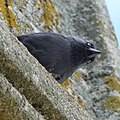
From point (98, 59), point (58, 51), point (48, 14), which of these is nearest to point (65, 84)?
point (48, 14)

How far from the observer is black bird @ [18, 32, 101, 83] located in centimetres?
164

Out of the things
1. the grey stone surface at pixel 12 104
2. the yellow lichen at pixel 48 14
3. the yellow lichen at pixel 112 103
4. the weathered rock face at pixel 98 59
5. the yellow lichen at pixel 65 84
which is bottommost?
the yellow lichen at pixel 112 103

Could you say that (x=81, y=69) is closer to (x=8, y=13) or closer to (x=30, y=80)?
(x=8, y=13)

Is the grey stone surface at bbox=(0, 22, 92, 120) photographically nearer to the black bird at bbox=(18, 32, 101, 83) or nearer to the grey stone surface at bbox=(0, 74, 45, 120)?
the grey stone surface at bbox=(0, 74, 45, 120)

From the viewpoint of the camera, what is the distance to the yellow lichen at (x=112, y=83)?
132 inches

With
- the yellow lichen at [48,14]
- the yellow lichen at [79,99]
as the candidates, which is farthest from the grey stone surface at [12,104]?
the yellow lichen at [48,14]

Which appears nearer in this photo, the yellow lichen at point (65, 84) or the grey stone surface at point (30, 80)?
the grey stone surface at point (30, 80)

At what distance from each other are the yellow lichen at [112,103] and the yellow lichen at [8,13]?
1.10 m

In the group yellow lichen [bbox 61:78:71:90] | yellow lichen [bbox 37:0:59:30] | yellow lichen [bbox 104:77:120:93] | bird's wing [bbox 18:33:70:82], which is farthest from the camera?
yellow lichen [bbox 104:77:120:93]

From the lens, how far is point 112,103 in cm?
319

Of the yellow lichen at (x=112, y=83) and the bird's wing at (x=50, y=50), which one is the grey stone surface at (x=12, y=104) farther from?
the yellow lichen at (x=112, y=83)

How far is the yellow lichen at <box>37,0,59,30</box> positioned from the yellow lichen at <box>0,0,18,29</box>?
0.65 meters

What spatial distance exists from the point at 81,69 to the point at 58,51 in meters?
1.77

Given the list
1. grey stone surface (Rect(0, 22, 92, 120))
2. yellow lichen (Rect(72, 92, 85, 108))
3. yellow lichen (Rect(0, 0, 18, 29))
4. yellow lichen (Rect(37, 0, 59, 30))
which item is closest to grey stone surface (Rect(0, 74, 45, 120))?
grey stone surface (Rect(0, 22, 92, 120))
